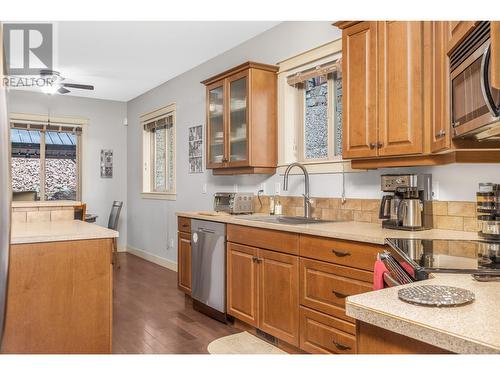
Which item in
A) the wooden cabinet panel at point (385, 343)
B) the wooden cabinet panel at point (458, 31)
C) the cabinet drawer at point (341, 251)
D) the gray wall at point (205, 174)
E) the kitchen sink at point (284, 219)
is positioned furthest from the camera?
the kitchen sink at point (284, 219)

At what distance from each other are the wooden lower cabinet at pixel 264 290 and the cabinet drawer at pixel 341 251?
161 mm

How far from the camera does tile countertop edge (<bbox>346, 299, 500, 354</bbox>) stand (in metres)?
0.75

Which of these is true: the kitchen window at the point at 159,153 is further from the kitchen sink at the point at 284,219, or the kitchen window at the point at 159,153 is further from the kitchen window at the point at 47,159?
the kitchen sink at the point at 284,219

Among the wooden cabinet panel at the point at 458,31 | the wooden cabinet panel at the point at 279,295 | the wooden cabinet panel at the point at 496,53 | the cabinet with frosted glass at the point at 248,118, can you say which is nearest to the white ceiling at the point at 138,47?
the cabinet with frosted glass at the point at 248,118

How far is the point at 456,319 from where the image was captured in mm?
873

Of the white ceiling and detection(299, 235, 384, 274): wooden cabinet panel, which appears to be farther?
the white ceiling

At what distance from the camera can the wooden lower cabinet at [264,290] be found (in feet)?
8.80

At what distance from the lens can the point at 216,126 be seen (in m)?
4.23

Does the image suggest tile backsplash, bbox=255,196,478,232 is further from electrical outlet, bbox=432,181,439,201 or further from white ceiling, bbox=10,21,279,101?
white ceiling, bbox=10,21,279,101

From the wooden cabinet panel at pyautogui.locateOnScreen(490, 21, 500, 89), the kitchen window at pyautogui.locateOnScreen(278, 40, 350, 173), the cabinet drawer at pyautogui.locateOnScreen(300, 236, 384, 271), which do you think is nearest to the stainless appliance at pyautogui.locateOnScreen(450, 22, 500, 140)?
the wooden cabinet panel at pyautogui.locateOnScreen(490, 21, 500, 89)

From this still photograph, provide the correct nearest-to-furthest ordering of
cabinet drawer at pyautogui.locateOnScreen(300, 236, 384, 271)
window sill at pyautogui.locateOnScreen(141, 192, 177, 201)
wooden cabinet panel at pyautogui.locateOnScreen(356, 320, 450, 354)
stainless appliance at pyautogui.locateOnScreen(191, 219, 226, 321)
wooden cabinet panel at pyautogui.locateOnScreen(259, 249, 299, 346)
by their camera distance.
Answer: wooden cabinet panel at pyautogui.locateOnScreen(356, 320, 450, 354), cabinet drawer at pyautogui.locateOnScreen(300, 236, 384, 271), wooden cabinet panel at pyautogui.locateOnScreen(259, 249, 299, 346), stainless appliance at pyautogui.locateOnScreen(191, 219, 226, 321), window sill at pyautogui.locateOnScreen(141, 192, 177, 201)

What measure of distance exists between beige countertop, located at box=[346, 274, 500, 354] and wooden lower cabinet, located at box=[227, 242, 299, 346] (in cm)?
163
